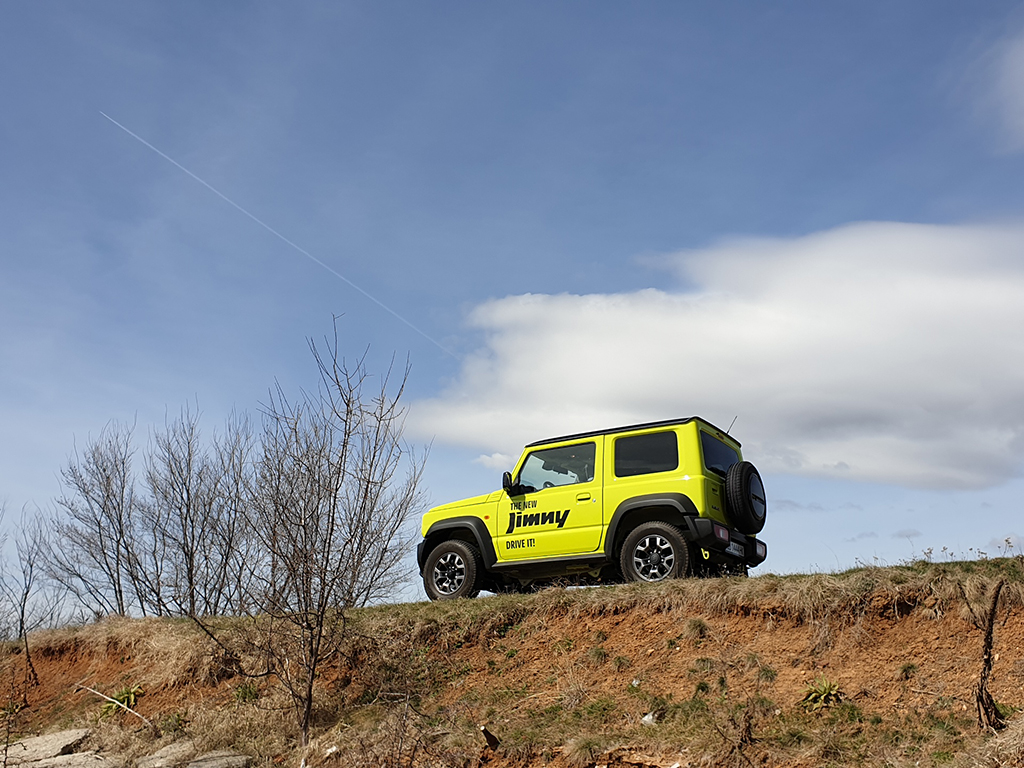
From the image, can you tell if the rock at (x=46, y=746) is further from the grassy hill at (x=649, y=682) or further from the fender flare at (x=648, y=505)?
the fender flare at (x=648, y=505)

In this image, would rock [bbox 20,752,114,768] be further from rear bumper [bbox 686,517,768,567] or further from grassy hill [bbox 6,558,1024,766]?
rear bumper [bbox 686,517,768,567]

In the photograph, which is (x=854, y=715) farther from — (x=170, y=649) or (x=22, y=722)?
(x=22, y=722)

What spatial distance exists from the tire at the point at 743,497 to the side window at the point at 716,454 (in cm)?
20

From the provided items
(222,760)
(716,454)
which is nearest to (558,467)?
(716,454)

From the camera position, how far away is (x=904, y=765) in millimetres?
6973

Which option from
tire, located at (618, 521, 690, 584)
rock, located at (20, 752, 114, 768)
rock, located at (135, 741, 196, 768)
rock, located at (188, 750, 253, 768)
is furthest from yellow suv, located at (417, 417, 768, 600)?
rock, located at (20, 752, 114, 768)

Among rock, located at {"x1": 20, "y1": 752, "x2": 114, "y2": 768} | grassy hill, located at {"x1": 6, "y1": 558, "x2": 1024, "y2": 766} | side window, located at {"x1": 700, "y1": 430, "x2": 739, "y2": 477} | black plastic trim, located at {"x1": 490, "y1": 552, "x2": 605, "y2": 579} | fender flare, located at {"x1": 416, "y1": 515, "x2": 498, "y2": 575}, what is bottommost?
rock, located at {"x1": 20, "y1": 752, "x2": 114, "y2": 768}

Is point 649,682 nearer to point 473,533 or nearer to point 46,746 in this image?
point 473,533

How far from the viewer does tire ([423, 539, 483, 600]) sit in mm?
12250

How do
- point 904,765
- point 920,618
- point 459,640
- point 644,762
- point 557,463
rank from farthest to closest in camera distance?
point 557,463 → point 459,640 → point 920,618 → point 644,762 → point 904,765

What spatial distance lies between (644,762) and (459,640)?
3682 millimetres

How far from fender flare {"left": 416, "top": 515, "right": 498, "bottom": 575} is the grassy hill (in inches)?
33.7

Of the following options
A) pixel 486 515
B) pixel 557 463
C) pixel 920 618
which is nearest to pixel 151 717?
pixel 486 515

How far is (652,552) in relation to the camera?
11.0 meters
